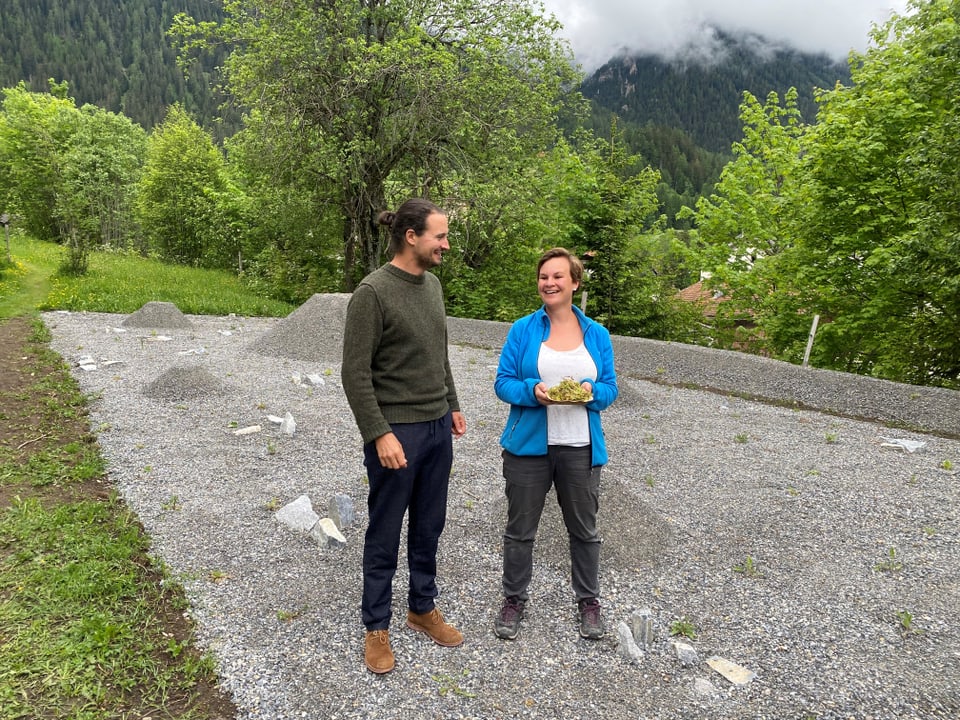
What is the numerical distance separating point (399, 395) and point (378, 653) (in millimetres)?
1256

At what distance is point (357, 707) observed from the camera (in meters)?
2.59

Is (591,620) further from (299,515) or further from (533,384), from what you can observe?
(299,515)

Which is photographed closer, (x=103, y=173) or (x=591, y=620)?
(x=591, y=620)

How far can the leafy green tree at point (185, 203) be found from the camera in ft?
90.2

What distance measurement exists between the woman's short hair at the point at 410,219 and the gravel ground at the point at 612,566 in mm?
2011

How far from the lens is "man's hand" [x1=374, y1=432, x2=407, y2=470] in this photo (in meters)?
A: 2.48

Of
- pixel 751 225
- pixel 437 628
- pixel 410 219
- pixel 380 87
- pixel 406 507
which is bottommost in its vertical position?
pixel 437 628

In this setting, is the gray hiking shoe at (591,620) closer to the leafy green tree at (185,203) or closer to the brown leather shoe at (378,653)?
the brown leather shoe at (378,653)

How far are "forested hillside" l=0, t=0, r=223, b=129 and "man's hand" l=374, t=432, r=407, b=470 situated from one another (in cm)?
11228

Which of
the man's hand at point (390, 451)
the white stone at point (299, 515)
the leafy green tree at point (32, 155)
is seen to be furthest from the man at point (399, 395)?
the leafy green tree at point (32, 155)

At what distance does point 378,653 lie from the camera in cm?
281

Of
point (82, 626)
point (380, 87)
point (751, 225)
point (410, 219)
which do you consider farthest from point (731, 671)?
point (751, 225)

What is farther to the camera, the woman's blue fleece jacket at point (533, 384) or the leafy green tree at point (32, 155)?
the leafy green tree at point (32, 155)

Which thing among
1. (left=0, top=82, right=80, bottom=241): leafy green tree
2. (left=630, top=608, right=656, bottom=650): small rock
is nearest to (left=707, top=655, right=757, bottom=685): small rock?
(left=630, top=608, right=656, bottom=650): small rock
